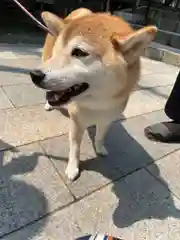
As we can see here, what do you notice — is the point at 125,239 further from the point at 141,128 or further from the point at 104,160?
the point at 141,128

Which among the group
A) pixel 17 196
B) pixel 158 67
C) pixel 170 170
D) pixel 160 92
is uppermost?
pixel 17 196

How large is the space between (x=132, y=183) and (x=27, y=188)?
0.68 meters

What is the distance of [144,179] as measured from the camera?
1.86m

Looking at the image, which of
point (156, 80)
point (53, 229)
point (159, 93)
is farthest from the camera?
point (156, 80)

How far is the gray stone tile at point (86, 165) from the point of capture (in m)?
1.70

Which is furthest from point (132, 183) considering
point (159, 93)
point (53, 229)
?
point (159, 93)

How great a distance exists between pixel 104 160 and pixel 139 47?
35.6 inches

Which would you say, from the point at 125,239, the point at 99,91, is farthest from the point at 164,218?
the point at 99,91

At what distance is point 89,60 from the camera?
1.31 meters

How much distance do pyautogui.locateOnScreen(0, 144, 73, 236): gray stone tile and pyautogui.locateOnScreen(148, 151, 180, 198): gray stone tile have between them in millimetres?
703

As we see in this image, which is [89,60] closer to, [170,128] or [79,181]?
[79,181]

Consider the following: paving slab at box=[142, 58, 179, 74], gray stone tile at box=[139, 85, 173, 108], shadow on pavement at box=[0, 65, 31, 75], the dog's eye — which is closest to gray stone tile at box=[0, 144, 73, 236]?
the dog's eye

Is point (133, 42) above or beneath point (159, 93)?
above

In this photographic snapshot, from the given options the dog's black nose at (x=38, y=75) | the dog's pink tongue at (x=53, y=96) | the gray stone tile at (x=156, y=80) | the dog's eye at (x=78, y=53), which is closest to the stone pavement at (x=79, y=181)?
the dog's pink tongue at (x=53, y=96)
